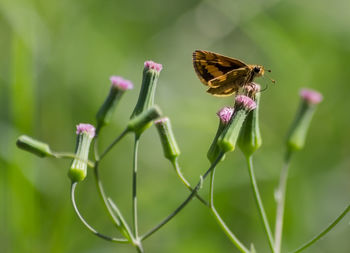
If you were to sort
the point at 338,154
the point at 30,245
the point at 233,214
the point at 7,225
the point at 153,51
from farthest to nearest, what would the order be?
the point at 153,51, the point at 338,154, the point at 233,214, the point at 7,225, the point at 30,245

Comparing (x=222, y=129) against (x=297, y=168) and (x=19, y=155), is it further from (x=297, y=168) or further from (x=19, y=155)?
(x=297, y=168)

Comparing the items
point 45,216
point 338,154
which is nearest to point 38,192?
point 45,216

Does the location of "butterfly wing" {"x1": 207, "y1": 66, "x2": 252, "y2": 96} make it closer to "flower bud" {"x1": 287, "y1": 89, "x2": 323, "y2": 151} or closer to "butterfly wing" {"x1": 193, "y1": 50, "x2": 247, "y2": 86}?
"butterfly wing" {"x1": 193, "y1": 50, "x2": 247, "y2": 86}

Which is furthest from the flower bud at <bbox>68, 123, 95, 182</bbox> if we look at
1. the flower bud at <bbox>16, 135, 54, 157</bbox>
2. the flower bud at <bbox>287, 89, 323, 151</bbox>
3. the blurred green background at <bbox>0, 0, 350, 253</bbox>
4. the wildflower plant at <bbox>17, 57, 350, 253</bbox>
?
the blurred green background at <bbox>0, 0, 350, 253</bbox>

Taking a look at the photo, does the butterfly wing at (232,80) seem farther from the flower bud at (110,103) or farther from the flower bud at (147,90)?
the flower bud at (110,103)

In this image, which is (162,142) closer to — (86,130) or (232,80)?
(86,130)

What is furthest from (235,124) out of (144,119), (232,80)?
(232,80)
